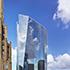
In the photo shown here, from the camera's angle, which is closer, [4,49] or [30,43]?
[4,49]

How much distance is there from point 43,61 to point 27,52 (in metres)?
3.57

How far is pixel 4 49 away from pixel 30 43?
2285 centimetres

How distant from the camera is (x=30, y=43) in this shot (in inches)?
2346

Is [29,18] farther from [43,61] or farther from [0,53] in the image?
[0,53]

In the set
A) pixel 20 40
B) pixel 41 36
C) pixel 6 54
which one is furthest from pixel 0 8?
pixel 41 36

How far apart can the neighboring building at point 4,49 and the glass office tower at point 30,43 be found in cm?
1744

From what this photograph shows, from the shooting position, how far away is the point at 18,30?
59.2 m

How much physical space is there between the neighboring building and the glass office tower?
17436 millimetres

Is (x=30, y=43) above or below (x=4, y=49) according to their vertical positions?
above

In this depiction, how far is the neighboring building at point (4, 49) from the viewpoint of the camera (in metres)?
36.2

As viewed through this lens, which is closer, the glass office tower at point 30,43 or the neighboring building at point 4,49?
the neighboring building at point 4,49

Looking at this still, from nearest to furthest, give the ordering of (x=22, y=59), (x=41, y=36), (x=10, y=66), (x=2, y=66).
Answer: (x=2, y=66) → (x=10, y=66) → (x=22, y=59) → (x=41, y=36)

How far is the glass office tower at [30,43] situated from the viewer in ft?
186

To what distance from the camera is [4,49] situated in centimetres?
3691
